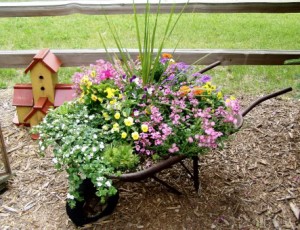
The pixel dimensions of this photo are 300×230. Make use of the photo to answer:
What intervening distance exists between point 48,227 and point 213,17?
4142 mm

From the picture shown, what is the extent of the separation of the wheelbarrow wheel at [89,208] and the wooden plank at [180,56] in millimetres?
1443

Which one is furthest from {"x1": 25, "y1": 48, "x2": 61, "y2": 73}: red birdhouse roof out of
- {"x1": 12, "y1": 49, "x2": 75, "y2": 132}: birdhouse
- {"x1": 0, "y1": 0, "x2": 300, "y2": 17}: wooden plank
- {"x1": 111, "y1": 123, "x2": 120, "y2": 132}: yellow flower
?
{"x1": 111, "y1": 123, "x2": 120, "y2": 132}: yellow flower

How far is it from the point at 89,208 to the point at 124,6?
5.71ft

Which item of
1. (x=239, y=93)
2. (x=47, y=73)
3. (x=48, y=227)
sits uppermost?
(x=47, y=73)

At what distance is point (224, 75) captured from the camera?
435cm

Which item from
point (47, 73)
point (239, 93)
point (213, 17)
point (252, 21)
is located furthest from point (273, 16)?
point (47, 73)

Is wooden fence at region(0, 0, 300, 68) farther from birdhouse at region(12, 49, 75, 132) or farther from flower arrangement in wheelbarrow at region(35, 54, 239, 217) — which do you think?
flower arrangement in wheelbarrow at region(35, 54, 239, 217)

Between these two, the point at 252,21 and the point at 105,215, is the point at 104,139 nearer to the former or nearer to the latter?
the point at 105,215

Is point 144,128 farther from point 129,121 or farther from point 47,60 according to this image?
point 47,60

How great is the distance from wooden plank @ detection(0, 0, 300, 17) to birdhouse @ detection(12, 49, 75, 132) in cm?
38

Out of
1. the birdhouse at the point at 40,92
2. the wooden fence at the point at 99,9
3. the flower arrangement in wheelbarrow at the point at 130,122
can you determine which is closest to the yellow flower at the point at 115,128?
the flower arrangement in wheelbarrow at the point at 130,122

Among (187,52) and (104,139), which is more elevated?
(187,52)

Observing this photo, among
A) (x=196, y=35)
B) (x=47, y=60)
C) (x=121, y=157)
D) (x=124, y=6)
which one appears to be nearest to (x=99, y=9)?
(x=124, y=6)

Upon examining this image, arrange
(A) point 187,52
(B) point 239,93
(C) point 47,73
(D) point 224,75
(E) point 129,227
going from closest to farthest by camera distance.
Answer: (E) point 129,227
(C) point 47,73
(A) point 187,52
(B) point 239,93
(D) point 224,75
